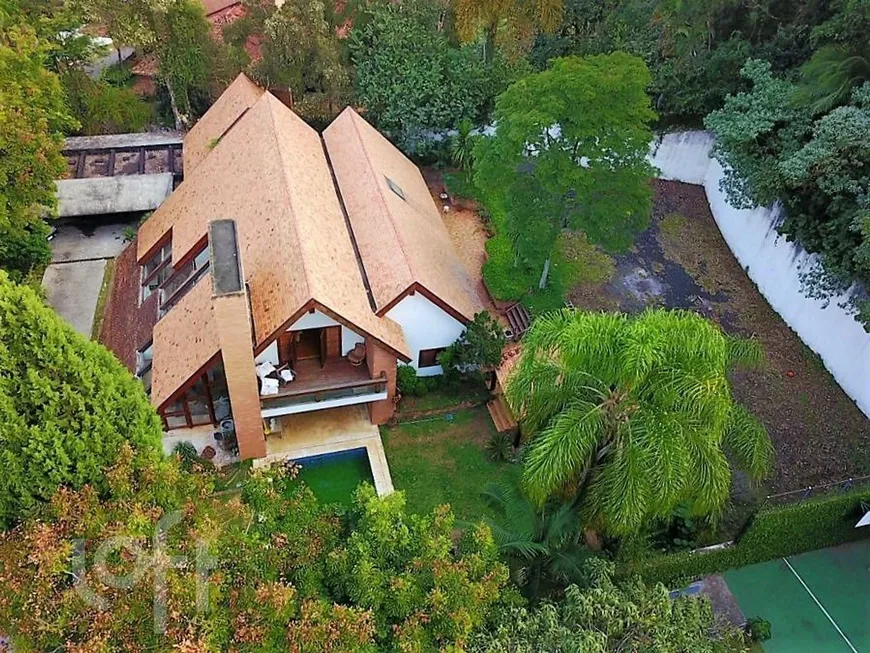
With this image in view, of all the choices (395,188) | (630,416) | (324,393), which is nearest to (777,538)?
(630,416)

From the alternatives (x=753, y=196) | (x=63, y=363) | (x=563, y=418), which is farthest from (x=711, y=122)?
(x=63, y=363)

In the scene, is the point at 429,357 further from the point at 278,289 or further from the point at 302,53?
the point at 302,53

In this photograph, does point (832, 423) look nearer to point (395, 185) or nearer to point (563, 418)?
point (563, 418)

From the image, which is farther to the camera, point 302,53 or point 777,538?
point 302,53

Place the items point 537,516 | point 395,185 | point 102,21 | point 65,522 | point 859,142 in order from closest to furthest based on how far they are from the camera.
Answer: point 65,522 < point 537,516 < point 859,142 < point 395,185 < point 102,21

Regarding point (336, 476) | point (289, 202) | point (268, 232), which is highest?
point (289, 202)
